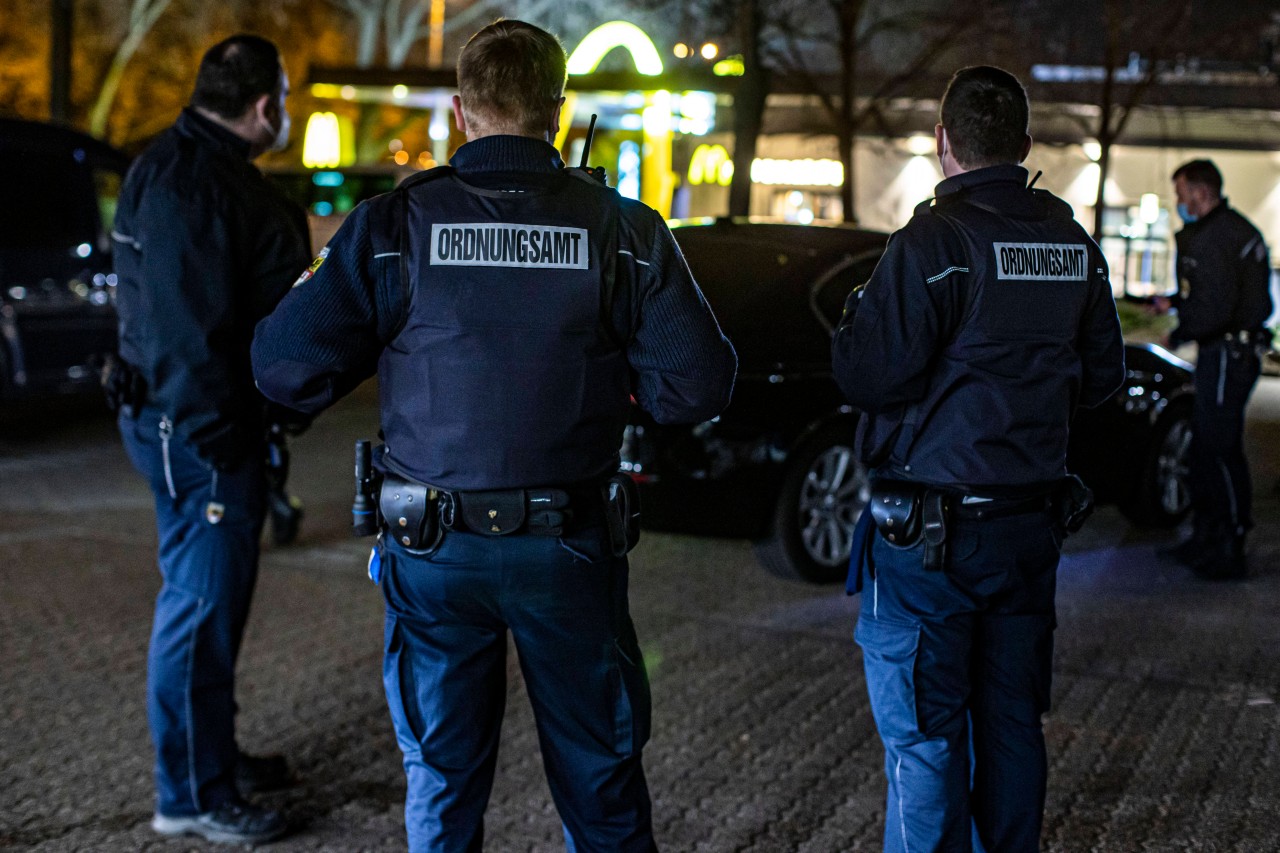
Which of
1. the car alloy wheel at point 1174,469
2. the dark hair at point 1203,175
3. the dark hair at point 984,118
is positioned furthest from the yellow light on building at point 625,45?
the dark hair at point 984,118

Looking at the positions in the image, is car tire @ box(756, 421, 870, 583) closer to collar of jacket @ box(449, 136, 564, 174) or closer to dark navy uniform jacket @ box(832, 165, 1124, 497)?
dark navy uniform jacket @ box(832, 165, 1124, 497)

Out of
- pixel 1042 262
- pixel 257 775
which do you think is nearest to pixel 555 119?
pixel 1042 262

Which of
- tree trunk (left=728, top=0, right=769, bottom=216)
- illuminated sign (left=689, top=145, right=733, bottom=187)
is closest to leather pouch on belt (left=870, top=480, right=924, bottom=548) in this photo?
tree trunk (left=728, top=0, right=769, bottom=216)

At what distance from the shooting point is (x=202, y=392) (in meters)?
3.51

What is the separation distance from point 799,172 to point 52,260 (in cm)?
1902

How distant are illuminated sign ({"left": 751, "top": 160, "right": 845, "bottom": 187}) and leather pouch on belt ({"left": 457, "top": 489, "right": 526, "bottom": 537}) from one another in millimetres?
25306

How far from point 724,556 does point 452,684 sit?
175 inches

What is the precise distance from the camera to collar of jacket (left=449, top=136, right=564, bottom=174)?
8.63ft

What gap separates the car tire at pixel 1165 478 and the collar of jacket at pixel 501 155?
560 centimetres

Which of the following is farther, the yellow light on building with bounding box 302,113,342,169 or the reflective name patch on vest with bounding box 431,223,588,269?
the yellow light on building with bounding box 302,113,342,169

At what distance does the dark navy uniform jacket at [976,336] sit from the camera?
9.80 ft

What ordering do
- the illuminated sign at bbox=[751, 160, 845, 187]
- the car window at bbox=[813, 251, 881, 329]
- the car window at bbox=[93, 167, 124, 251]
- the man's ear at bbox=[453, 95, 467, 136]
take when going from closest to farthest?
the man's ear at bbox=[453, 95, 467, 136] → the car window at bbox=[813, 251, 881, 329] → the car window at bbox=[93, 167, 124, 251] → the illuminated sign at bbox=[751, 160, 845, 187]

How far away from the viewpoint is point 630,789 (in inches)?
105

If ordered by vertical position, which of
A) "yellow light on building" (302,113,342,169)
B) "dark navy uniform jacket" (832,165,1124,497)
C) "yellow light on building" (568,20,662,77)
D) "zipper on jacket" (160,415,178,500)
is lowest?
"zipper on jacket" (160,415,178,500)
